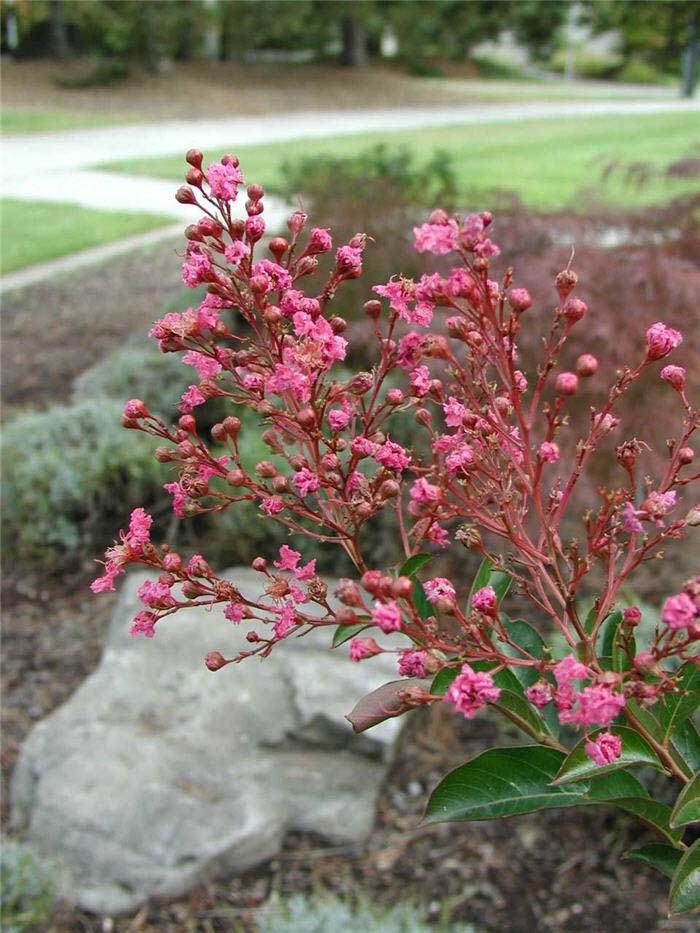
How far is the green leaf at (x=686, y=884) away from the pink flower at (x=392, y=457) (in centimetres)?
40

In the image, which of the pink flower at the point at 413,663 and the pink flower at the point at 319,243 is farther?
the pink flower at the point at 319,243

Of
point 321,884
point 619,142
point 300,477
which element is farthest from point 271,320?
point 619,142

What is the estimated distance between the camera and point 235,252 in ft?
2.95

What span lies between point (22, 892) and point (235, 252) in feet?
6.86

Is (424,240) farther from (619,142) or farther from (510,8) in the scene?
(510,8)

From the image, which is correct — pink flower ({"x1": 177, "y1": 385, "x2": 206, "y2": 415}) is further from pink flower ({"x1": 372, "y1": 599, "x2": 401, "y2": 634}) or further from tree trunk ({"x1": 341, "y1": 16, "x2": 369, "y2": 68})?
tree trunk ({"x1": 341, "y1": 16, "x2": 369, "y2": 68})

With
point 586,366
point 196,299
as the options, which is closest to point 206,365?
point 586,366

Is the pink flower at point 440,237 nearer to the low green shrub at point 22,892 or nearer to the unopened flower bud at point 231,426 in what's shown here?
the unopened flower bud at point 231,426

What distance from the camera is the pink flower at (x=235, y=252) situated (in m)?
0.90

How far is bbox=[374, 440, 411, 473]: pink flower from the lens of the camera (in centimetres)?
89

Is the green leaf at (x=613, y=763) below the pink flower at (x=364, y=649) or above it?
below

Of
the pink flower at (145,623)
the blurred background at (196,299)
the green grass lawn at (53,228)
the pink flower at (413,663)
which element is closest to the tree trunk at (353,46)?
the blurred background at (196,299)

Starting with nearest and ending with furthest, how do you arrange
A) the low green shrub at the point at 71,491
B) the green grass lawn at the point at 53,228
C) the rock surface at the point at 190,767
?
1. the rock surface at the point at 190,767
2. the low green shrub at the point at 71,491
3. the green grass lawn at the point at 53,228

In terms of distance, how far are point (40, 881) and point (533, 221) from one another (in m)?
3.37
